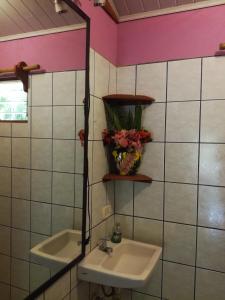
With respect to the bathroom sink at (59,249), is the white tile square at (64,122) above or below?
above

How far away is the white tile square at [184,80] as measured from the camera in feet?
4.87

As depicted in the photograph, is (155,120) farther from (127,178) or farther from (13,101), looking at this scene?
(13,101)

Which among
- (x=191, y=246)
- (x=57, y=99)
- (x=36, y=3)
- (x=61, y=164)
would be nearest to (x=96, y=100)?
(x=57, y=99)

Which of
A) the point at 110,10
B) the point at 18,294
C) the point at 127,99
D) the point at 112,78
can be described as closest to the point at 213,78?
the point at 127,99

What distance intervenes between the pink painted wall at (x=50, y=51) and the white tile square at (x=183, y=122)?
0.65 meters

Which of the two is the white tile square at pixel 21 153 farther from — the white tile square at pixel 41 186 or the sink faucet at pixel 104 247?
the sink faucet at pixel 104 247

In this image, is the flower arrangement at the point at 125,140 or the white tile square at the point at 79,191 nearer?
the white tile square at the point at 79,191

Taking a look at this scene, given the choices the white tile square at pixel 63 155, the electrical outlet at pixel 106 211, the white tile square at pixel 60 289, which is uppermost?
the white tile square at pixel 63 155

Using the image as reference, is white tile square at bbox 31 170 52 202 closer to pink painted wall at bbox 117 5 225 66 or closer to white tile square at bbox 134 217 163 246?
white tile square at bbox 134 217 163 246

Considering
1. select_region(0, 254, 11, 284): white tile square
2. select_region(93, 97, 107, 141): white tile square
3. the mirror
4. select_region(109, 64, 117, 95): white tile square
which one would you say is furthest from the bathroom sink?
select_region(109, 64, 117, 95): white tile square

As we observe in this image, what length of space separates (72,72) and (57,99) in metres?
0.19

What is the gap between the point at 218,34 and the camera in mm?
1424

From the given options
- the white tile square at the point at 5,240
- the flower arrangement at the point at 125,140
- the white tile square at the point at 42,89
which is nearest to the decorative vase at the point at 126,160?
the flower arrangement at the point at 125,140

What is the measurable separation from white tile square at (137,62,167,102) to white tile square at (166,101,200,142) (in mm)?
111
